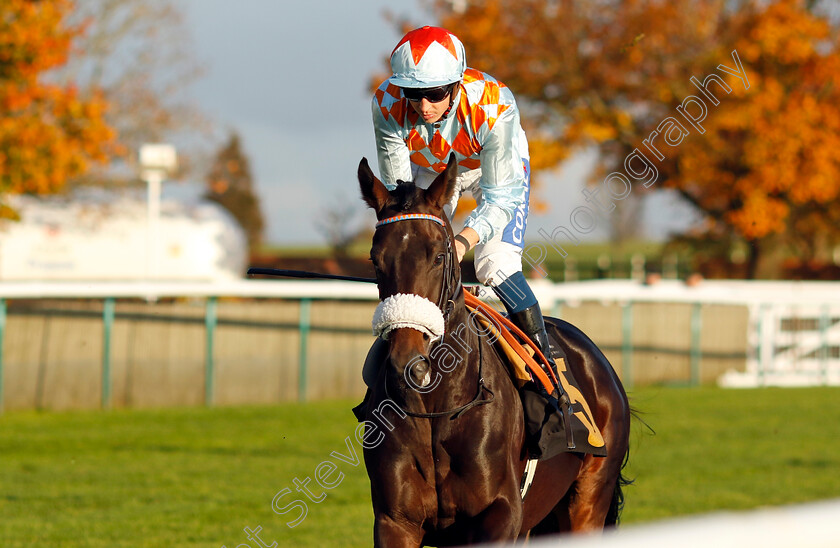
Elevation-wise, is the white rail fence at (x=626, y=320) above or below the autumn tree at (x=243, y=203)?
below

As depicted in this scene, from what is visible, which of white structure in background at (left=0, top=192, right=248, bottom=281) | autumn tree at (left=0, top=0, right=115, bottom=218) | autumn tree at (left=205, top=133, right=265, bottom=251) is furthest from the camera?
autumn tree at (left=205, top=133, right=265, bottom=251)

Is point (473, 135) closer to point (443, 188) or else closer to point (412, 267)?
point (443, 188)

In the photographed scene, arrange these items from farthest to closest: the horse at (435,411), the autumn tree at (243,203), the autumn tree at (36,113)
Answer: the autumn tree at (243,203) < the autumn tree at (36,113) < the horse at (435,411)

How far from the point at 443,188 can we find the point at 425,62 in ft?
1.56

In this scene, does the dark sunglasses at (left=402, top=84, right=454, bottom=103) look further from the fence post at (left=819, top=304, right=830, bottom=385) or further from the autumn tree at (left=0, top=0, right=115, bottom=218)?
the fence post at (left=819, top=304, right=830, bottom=385)

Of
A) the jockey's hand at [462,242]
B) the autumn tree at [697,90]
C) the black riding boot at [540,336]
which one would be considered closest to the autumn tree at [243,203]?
the autumn tree at [697,90]

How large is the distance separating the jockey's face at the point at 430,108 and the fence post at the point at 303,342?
7994mm

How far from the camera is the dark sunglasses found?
3.43 meters

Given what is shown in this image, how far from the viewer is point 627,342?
1311cm

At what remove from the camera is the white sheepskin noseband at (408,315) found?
2.87m

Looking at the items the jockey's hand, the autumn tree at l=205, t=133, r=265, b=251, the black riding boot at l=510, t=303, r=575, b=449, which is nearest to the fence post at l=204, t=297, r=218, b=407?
the black riding boot at l=510, t=303, r=575, b=449

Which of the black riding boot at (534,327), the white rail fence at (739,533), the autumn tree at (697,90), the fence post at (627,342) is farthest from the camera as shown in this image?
the autumn tree at (697,90)

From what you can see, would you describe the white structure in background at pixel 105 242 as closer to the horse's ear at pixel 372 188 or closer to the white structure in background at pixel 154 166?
the white structure in background at pixel 154 166

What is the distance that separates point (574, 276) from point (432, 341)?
2882 cm
